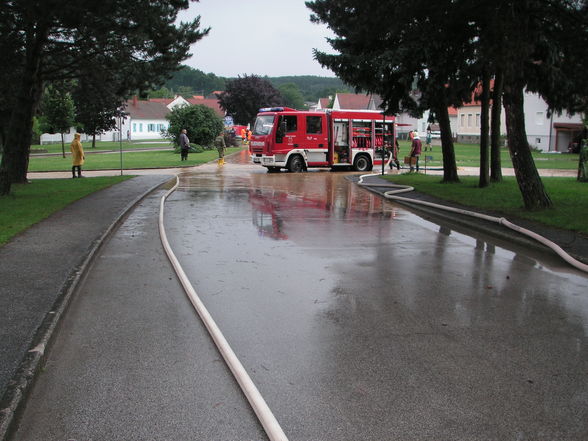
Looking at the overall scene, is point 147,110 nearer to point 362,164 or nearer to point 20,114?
point 362,164

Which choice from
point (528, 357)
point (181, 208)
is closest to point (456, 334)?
point (528, 357)

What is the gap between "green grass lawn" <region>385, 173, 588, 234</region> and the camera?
39.5ft

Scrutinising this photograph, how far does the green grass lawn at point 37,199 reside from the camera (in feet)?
37.8

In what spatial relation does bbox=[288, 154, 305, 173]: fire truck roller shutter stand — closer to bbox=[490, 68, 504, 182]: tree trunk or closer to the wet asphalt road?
bbox=[490, 68, 504, 182]: tree trunk

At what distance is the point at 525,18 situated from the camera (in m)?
13.0

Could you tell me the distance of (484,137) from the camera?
19250 mm

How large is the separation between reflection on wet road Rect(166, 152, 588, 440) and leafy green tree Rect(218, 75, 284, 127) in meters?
73.3

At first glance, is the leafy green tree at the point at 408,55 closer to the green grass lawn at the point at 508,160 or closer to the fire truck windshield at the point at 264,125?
the fire truck windshield at the point at 264,125

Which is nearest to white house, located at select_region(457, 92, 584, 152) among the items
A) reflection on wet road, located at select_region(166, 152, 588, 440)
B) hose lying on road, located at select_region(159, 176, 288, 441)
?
reflection on wet road, located at select_region(166, 152, 588, 440)

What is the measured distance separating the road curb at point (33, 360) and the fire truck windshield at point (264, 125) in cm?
2078

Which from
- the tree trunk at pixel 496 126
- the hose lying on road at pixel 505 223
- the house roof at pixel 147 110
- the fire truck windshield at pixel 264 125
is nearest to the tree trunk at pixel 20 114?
the hose lying on road at pixel 505 223

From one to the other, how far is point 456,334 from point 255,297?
7.65 ft

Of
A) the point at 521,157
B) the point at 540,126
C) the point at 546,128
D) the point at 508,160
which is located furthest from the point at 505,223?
the point at 540,126

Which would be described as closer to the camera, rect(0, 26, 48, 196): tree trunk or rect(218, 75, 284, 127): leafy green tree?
rect(0, 26, 48, 196): tree trunk
